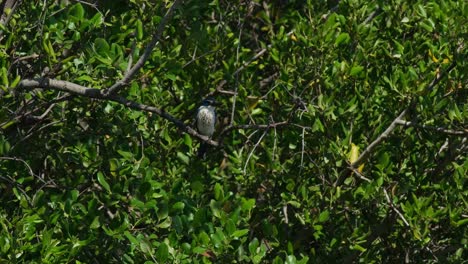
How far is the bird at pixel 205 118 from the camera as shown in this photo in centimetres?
694

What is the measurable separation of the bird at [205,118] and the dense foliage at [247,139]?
0.26 feet

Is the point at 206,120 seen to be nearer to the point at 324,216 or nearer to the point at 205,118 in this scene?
the point at 205,118

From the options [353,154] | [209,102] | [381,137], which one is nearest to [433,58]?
[381,137]

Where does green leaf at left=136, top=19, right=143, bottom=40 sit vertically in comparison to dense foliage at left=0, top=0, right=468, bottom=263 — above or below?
above

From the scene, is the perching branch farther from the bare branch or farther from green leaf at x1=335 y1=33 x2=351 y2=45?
green leaf at x1=335 y1=33 x2=351 y2=45

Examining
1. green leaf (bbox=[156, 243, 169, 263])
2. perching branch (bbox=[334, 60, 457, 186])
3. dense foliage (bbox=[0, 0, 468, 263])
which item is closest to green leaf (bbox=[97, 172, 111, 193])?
dense foliage (bbox=[0, 0, 468, 263])

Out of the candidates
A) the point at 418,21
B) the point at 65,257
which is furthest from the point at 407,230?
the point at 65,257

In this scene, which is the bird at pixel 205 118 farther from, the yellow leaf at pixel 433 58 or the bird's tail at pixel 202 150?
the yellow leaf at pixel 433 58

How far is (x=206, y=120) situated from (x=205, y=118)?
0.06 ft

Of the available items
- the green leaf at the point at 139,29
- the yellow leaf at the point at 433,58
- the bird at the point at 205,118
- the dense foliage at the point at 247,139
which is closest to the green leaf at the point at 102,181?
the dense foliage at the point at 247,139

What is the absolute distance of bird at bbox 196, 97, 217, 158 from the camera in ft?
22.8

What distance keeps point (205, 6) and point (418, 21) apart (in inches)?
60.2

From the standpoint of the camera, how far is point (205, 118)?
7.45m

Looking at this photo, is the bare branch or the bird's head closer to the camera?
the bare branch
